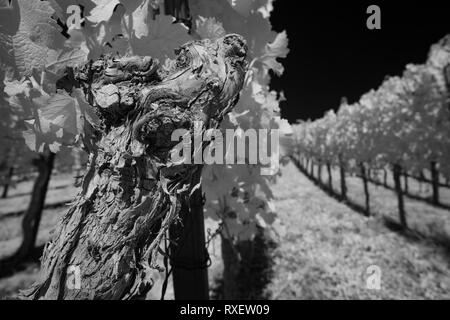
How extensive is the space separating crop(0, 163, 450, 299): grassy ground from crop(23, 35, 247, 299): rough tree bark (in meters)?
2.29

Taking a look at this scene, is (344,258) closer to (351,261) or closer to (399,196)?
(351,261)

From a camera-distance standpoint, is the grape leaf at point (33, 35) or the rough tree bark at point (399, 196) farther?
the rough tree bark at point (399, 196)

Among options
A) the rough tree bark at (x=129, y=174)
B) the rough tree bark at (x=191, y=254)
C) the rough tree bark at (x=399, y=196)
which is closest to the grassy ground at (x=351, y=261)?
the rough tree bark at (x=399, y=196)

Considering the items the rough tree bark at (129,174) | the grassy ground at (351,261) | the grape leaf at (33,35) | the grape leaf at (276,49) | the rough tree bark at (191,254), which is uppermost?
the grape leaf at (276,49)

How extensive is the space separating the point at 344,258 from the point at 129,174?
9.09 metres

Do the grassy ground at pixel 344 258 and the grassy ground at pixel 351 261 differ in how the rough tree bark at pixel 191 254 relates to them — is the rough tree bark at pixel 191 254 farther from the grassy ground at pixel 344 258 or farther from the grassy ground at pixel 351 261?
the grassy ground at pixel 351 261

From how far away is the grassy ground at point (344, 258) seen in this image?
661cm

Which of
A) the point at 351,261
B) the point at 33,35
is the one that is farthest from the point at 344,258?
the point at 33,35

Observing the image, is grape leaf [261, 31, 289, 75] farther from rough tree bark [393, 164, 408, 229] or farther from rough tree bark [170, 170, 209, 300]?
rough tree bark [393, 164, 408, 229]

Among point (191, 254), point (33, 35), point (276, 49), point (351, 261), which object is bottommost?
point (351, 261)

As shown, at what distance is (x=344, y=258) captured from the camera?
8.58m

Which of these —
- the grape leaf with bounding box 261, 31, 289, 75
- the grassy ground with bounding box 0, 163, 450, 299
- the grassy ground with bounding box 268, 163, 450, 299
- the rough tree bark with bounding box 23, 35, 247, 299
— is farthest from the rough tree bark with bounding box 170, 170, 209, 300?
the grassy ground with bounding box 268, 163, 450, 299

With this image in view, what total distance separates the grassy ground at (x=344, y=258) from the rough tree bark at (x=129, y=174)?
7.51 ft
